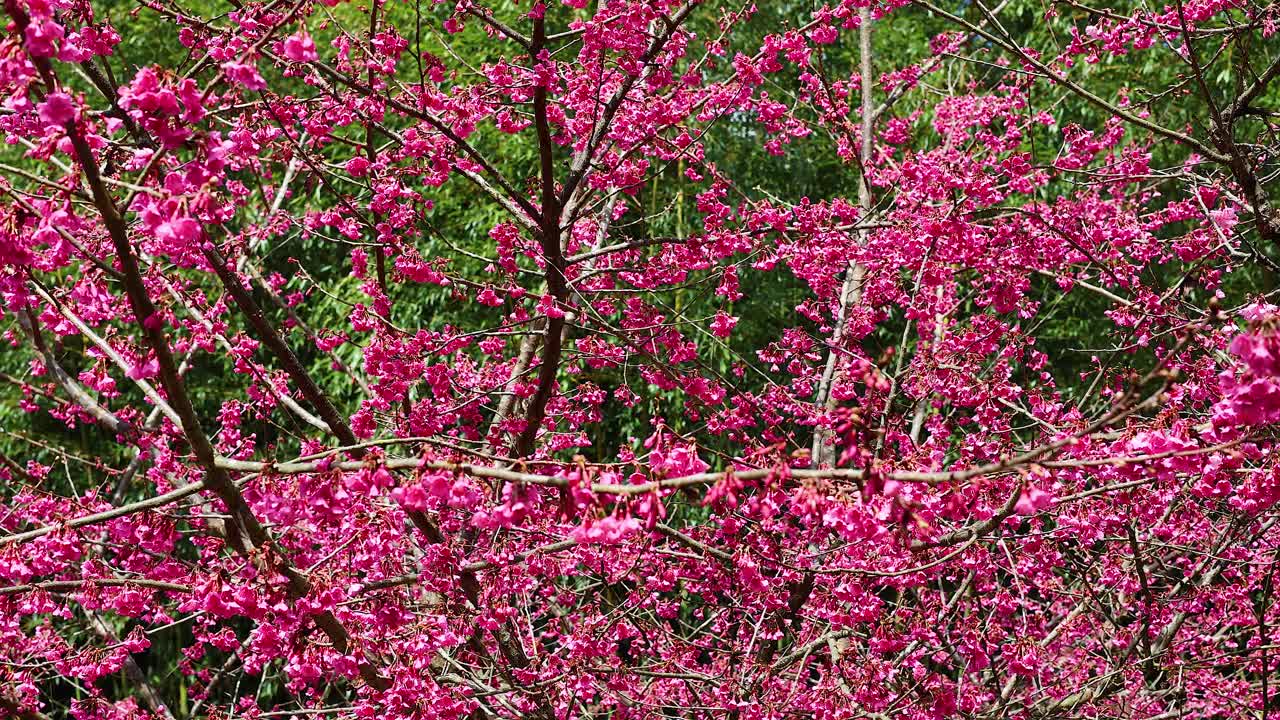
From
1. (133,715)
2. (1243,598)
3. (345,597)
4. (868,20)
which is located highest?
(868,20)

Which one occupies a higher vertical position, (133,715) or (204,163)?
(204,163)

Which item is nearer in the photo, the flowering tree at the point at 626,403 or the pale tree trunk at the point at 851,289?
the flowering tree at the point at 626,403

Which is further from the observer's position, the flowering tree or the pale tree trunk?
the pale tree trunk

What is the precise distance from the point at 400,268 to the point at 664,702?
2077mm

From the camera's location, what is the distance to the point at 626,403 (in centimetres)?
486

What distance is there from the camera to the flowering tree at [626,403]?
2002 mm

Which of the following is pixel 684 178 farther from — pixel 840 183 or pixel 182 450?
pixel 182 450

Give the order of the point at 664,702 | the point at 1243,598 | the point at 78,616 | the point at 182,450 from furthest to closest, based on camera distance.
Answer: the point at 78,616 → the point at 182,450 → the point at 1243,598 → the point at 664,702

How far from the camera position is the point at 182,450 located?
5.62 meters

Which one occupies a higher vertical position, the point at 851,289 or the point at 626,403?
the point at 851,289

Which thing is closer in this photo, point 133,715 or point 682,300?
point 133,715

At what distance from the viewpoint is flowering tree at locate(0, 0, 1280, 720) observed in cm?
200

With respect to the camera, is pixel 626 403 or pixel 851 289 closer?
pixel 626 403

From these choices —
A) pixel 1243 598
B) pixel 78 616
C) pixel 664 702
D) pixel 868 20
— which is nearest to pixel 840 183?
pixel 868 20
